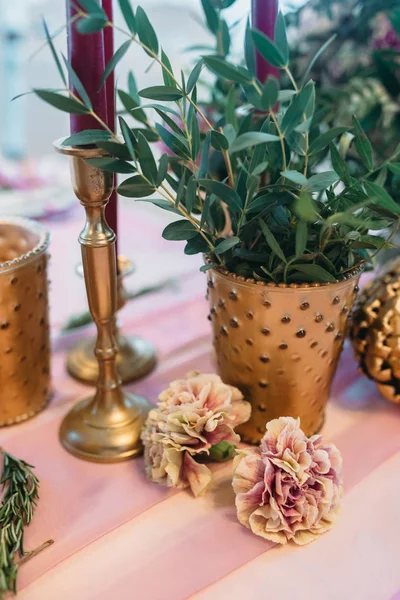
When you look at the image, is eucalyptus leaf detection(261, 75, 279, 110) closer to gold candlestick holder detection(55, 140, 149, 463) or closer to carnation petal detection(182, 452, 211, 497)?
gold candlestick holder detection(55, 140, 149, 463)

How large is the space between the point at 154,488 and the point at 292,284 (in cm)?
19

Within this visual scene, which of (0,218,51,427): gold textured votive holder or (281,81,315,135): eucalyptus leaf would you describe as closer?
(281,81,315,135): eucalyptus leaf

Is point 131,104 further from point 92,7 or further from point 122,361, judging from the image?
point 122,361

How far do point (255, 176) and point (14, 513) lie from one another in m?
0.28

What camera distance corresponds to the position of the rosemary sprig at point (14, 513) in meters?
0.37

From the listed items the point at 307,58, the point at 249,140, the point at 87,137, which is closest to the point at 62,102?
the point at 87,137

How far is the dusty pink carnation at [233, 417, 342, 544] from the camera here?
16.2 inches

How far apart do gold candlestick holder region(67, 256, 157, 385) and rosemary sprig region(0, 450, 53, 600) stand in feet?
0.47

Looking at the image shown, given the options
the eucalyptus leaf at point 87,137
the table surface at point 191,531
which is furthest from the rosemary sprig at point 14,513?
the eucalyptus leaf at point 87,137

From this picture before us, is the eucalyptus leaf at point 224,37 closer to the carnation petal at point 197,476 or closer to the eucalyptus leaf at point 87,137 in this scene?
the eucalyptus leaf at point 87,137

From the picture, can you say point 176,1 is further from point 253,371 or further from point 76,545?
point 76,545

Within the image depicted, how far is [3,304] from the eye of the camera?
1.58 feet

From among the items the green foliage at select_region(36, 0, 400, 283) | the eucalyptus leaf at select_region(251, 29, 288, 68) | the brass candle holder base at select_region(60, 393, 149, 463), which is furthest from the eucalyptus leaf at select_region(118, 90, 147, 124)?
the brass candle holder base at select_region(60, 393, 149, 463)

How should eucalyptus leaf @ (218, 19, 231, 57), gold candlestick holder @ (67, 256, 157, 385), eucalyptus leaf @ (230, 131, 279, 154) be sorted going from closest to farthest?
eucalyptus leaf @ (230, 131, 279, 154) → eucalyptus leaf @ (218, 19, 231, 57) → gold candlestick holder @ (67, 256, 157, 385)
